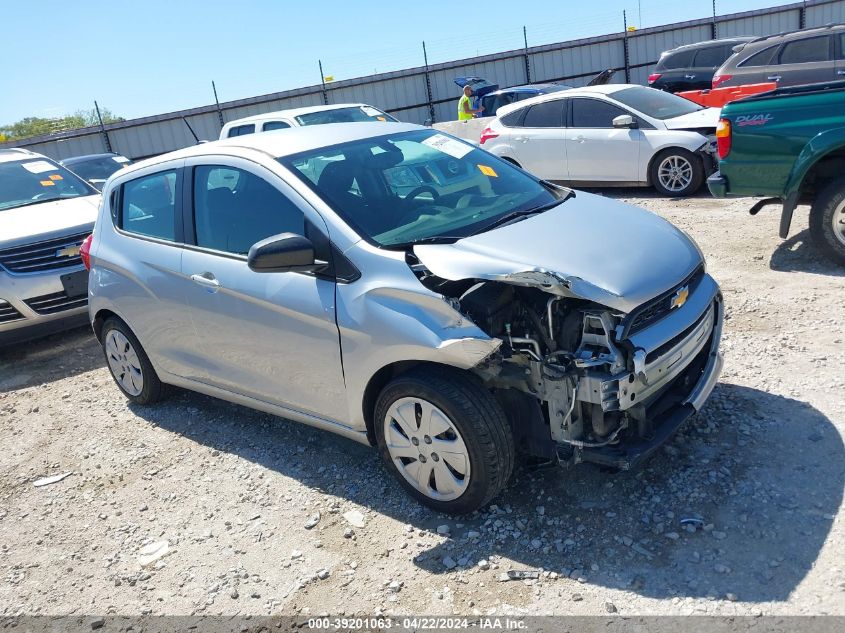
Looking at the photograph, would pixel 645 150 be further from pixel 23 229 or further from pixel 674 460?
pixel 23 229

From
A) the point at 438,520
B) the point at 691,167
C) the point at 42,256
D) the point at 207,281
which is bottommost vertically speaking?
the point at 438,520

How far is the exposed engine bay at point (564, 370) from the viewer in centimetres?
315

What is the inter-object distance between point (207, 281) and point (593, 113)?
7474 mm

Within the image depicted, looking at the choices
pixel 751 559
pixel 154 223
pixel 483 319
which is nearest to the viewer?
pixel 751 559

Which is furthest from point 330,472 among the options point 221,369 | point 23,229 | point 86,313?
point 23,229

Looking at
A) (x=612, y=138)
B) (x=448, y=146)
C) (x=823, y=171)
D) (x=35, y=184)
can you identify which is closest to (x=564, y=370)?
(x=448, y=146)

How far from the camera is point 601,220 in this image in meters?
3.91

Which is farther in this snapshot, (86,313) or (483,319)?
(86,313)

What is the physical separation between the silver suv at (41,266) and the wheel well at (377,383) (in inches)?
185

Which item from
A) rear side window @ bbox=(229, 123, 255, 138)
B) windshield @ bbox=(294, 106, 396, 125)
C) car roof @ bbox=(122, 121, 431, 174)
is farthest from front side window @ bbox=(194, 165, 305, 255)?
rear side window @ bbox=(229, 123, 255, 138)

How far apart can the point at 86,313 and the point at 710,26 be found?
20631 mm

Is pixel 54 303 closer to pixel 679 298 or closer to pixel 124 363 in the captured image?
pixel 124 363

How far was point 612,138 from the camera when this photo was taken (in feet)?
32.9

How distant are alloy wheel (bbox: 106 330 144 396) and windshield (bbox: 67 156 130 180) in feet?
28.3
